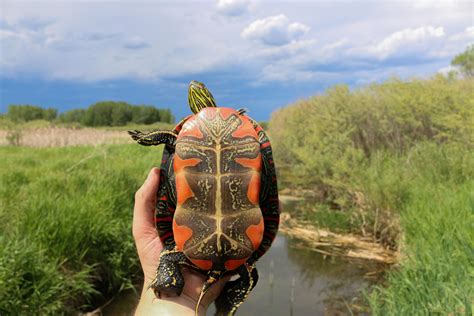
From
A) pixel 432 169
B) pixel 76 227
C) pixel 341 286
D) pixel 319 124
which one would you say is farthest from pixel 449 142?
pixel 76 227

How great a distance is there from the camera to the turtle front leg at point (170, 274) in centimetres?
185

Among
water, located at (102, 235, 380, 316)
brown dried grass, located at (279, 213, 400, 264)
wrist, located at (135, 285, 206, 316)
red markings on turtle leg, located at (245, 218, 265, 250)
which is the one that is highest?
red markings on turtle leg, located at (245, 218, 265, 250)

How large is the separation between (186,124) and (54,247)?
138 inches

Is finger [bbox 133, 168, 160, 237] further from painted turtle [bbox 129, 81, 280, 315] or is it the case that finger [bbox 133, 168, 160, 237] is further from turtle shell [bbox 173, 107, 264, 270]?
turtle shell [bbox 173, 107, 264, 270]

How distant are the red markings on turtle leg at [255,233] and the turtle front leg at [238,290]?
15 cm

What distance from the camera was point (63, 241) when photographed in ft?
15.7

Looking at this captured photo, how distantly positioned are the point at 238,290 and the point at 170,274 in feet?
1.04

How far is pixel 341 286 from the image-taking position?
6746mm

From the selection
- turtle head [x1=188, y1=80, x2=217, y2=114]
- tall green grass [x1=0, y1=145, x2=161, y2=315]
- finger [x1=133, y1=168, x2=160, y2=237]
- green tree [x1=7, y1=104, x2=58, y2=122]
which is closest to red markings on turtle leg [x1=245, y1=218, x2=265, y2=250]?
finger [x1=133, y1=168, x2=160, y2=237]

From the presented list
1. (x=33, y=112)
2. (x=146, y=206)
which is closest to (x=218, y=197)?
(x=146, y=206)

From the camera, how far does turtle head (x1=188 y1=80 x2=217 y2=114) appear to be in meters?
2.23

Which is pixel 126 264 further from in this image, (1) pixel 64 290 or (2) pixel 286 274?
(2) pixel 286 274

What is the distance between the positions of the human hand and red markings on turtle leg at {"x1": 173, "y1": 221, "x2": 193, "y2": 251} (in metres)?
0.20

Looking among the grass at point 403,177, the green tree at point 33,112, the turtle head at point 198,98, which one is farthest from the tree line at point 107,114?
the turtle head at point 198,98
